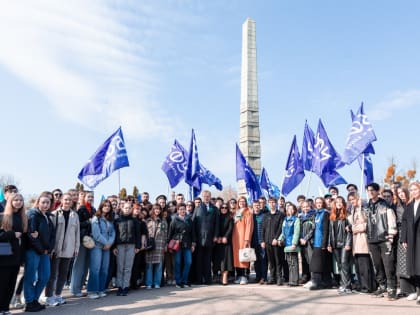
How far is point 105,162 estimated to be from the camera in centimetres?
1143

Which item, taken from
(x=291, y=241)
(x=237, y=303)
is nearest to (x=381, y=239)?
(x=291, y=241)

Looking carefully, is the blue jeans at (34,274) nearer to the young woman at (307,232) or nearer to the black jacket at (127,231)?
the black jacket at (127,231)

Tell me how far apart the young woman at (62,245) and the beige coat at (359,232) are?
5056 mm

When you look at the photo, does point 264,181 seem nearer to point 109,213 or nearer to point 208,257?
point 208,257

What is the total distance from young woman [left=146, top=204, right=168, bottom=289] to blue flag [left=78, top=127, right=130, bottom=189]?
10.5 feet

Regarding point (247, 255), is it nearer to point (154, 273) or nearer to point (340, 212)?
point (154, 273)

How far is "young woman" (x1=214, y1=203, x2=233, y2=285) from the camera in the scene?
28.8ft

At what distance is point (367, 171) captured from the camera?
12.2m

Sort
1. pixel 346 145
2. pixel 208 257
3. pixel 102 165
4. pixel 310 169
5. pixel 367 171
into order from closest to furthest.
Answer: pixel 208 257 → pixel 346 145 → pixel 102 165 → pixel 367 171 → pixel 310 169

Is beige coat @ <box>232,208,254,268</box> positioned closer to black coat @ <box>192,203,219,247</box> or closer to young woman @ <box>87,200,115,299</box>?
black coat @ <box>192,203,219,247</box>

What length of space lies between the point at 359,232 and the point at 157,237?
397cm

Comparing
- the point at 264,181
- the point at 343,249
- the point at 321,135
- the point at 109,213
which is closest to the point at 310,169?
the point at 321,135

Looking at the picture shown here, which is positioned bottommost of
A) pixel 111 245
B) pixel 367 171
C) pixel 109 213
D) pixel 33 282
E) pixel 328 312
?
pixel 328 312

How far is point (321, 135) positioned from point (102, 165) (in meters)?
6.50
